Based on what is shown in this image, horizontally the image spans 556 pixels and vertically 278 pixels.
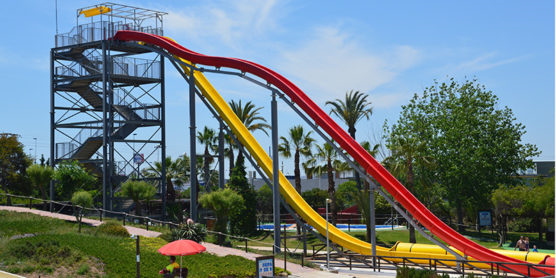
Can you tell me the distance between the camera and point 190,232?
32469 millimetres

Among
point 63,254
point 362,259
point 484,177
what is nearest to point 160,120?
point 362,259

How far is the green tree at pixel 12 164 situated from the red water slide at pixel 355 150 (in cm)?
1954

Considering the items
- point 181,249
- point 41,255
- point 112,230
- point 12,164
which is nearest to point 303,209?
point 112,230

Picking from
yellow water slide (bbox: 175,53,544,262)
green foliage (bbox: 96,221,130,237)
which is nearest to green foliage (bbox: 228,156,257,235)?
yellow water slide (bbox: 175,53,544,262)

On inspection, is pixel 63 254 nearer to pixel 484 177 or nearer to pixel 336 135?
pixel 336 135

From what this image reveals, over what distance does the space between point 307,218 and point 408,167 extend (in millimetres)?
13125

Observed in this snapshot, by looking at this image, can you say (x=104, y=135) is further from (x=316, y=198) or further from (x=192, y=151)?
(x=316, y=198)

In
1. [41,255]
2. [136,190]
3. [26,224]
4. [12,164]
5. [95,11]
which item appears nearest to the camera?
[41,255]

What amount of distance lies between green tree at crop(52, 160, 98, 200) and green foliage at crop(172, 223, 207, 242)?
45.0 feet

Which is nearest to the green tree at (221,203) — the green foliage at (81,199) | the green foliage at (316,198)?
the green foliage at (81,199)

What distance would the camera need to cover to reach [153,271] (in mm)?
25172

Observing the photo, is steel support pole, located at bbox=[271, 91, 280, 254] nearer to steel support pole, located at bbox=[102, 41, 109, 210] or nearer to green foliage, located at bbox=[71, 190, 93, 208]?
green foliage, located at bbox=[71, 190, 93, 208]

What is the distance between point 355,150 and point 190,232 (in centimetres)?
1036

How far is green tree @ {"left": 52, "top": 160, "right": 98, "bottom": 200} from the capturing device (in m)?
43.9
